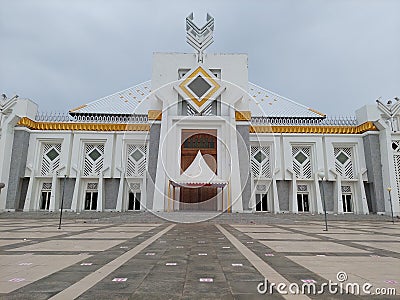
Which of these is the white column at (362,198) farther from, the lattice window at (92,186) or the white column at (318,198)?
the lattice window at (92,186)

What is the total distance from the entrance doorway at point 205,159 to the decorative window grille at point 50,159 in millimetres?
11295

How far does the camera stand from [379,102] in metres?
23.9

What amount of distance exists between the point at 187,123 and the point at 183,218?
8.94 metres

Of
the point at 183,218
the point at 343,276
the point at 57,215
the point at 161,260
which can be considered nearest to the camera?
the point at 343,276

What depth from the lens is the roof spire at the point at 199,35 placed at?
84.1 feet

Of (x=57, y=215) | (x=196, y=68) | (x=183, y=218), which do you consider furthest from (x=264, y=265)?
(x=196, y=68)

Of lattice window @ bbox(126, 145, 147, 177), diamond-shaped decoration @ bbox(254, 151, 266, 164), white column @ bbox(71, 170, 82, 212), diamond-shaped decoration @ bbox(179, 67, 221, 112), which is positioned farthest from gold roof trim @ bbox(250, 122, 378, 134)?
white column @ bbox(71, 170, 82, 212)

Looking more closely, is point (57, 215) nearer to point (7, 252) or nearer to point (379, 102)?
point (7, 252)

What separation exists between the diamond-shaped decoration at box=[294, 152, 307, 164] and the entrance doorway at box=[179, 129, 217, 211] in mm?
7579

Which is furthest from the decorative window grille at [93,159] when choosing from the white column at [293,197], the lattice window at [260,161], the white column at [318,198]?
the white column at [318,198]

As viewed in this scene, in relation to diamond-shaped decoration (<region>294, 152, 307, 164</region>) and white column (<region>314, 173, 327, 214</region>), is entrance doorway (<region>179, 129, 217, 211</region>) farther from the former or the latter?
white column (<region>314, 173, 327, 214</region>)

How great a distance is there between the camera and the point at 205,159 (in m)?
24.9

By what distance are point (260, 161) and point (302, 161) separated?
156 inches

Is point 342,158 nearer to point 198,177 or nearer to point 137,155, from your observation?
point 198,177
